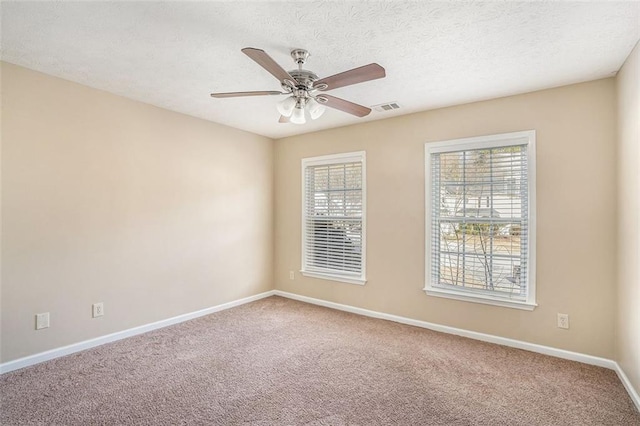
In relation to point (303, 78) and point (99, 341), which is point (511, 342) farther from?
point (99, 341)

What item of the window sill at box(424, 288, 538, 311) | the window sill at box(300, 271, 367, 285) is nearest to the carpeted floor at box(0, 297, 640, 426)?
the window sill at box(424, 288, 538, 311)

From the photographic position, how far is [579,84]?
281cm

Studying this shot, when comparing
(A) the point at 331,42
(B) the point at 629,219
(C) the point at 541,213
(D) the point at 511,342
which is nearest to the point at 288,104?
(A) the point at 331,42

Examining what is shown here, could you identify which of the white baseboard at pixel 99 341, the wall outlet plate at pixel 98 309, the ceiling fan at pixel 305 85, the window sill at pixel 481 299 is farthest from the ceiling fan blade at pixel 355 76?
the white baseboard at pixel 99 341

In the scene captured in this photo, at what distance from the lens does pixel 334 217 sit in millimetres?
4484

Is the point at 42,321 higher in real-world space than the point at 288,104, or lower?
lower

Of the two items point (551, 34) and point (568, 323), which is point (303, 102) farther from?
point (568, 323)

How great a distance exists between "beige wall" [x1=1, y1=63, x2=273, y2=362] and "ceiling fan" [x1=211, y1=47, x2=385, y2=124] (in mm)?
1643

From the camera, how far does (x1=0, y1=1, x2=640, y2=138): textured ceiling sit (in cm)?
187

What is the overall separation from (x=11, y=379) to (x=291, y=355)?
220 cm

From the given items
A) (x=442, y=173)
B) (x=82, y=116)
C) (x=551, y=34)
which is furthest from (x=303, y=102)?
(x=82, y=116)

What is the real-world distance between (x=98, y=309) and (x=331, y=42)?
3.26m

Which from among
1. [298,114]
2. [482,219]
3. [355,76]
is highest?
[355,76]

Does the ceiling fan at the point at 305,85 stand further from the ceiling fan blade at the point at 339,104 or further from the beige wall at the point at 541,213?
the beige wall at the point at 541,213
